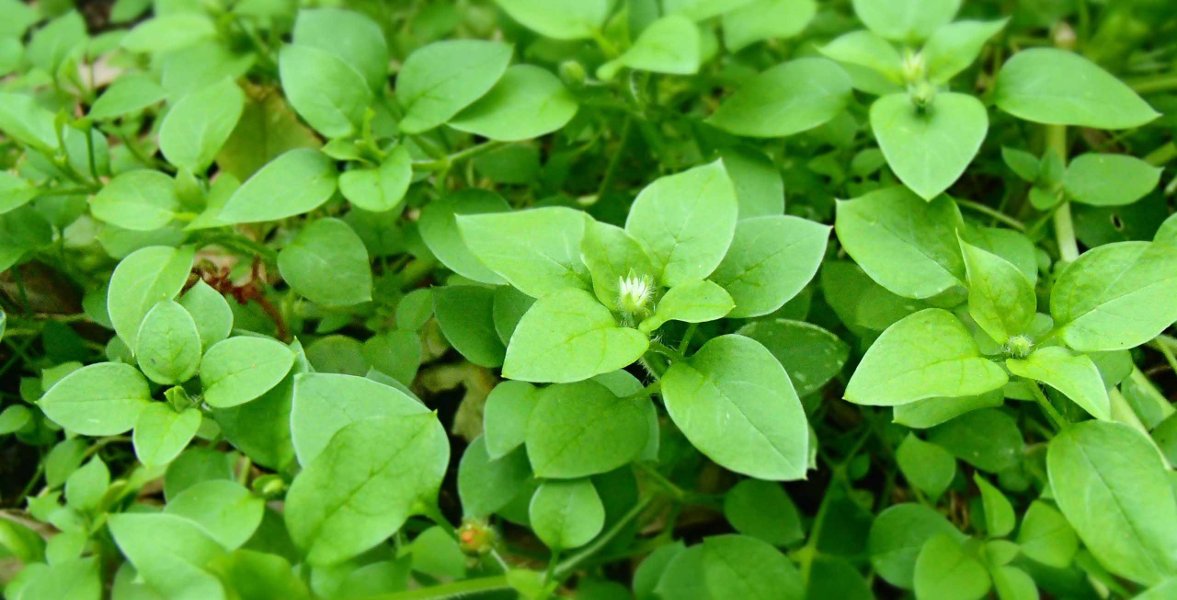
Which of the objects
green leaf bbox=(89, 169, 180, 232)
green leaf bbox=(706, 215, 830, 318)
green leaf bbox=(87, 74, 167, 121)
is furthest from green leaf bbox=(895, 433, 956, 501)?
green leaf bbox=(87, 74, 167, 121)

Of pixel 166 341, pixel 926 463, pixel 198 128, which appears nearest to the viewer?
pixel 166 341

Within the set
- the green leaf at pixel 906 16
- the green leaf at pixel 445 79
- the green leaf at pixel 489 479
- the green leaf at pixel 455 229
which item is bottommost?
the green leaf at pixel 489 479

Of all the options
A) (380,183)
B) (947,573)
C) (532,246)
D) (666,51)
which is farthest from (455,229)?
(947,573)

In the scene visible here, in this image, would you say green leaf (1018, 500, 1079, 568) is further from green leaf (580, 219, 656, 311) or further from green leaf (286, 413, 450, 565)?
green leaf (286, 413, 450, 565)

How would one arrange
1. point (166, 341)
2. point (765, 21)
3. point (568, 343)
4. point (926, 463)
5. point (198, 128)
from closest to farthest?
point (568, 343)
point (166, 341)
point (926, 463)
point (198, 128)
point (765, 21)

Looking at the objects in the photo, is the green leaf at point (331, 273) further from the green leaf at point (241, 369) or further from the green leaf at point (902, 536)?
the green leaf at point (902, 536)

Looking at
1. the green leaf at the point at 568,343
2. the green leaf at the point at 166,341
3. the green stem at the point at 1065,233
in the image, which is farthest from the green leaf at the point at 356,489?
the green stem at the point at 1065,233

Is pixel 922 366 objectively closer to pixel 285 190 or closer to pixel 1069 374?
pixel 1069 374
